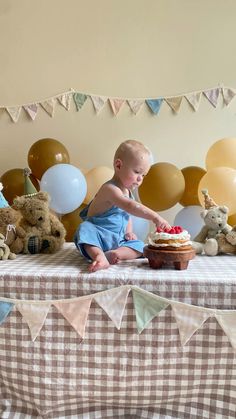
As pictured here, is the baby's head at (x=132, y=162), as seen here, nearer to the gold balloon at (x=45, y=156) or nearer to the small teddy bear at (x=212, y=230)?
the small teddy bear at (x=212, y=230)

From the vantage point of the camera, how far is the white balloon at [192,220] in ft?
7.64

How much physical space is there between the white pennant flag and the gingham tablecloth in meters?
1.62

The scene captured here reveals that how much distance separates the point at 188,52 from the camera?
272 cm

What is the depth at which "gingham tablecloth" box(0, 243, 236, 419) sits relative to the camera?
4.35ft

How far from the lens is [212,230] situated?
172 centimetres

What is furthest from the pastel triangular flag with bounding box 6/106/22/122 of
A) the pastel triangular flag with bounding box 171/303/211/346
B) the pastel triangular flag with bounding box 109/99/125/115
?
the pastel triangular flag with bounding box 171/303/211/346

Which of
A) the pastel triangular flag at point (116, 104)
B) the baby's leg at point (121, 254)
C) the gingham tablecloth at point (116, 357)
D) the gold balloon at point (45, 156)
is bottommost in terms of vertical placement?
the gingham tablecloth at point (116, 357)

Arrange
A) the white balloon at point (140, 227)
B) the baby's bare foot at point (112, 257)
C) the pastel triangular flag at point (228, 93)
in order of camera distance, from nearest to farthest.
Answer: the baby's bare foot at point (112, 257)
the white balloon at point (140, 227)
the pastel triangular flag at point (228, 93)

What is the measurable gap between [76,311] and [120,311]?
142 millimetres

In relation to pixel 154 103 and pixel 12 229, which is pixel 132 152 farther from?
pixel 154 103

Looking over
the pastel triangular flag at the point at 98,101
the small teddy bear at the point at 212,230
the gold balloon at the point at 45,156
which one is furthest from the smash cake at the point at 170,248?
the pastel triangular flag at the point at 98,101

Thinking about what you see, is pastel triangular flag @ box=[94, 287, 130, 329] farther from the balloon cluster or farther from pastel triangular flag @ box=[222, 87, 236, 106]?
pastel triangular flag @ box=[222, 87, 236, 106]

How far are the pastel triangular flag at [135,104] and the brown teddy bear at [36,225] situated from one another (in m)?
1.22

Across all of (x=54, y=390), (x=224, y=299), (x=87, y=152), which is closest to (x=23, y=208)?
(x=54, y=390)
